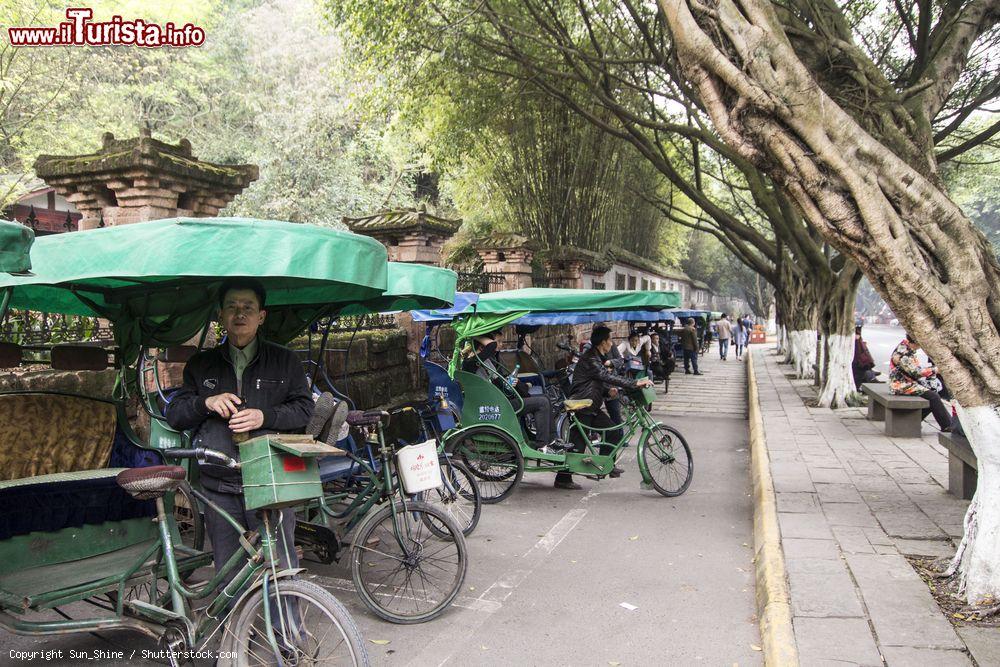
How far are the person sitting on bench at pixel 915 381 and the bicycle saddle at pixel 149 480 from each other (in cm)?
969

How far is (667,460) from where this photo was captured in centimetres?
751

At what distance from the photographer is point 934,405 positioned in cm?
1029

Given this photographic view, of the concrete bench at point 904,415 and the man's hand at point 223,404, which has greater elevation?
the man's hand at point 223,404

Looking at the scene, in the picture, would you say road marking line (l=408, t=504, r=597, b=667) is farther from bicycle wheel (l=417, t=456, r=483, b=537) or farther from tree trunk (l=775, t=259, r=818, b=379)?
tree trunk (l=775, t=259, r=818, b=379)

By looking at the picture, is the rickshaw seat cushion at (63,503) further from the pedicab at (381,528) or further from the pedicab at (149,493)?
the pedicab at (381,528)

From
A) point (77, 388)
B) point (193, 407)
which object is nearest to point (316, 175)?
point (77, 388)

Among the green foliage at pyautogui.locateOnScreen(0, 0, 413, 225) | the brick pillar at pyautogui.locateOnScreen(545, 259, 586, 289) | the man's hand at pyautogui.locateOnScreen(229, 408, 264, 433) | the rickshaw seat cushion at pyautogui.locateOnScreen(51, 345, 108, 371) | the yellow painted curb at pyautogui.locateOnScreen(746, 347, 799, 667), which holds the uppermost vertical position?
the green foliage at pyautogui.locateOnScreen(0, 0, 413, 225)

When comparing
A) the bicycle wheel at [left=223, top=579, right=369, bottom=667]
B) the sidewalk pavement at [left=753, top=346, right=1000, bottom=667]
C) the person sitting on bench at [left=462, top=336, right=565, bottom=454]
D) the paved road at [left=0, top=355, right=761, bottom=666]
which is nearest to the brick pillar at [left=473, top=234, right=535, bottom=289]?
the sidewalk pavement at [left=753, top=346, right=1000, bottom=667]

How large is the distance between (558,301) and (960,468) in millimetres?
3935

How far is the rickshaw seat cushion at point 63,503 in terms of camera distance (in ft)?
12.1

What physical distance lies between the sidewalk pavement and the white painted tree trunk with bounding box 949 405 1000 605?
269 millimetres

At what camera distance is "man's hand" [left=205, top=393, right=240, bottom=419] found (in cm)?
356

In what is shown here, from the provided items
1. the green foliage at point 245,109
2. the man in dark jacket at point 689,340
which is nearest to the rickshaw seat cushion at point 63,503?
the green foliage at point 245,109

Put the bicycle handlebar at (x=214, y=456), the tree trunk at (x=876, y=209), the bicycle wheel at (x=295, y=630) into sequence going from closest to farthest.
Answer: the bicycle wheel at (x=295, y=630), the bicycle handlebar at (x=214, y=456), the tree trunk at (x=876, y=209)
